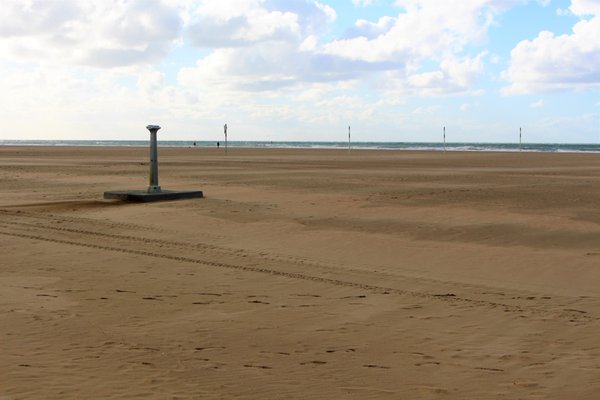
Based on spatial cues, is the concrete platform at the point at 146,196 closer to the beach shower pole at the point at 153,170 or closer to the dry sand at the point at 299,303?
the beach shower pole at the point at 153,170

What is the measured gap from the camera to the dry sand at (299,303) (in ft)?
15.8

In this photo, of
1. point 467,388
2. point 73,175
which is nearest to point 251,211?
point 467,388

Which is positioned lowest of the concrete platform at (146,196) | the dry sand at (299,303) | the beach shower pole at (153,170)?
the dry sand at (299,303)

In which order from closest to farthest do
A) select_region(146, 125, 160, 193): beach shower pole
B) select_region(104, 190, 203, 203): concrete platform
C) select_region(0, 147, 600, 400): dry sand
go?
select_region(0, 147, 600, 400): dry sand → select_region(104, 190, 203, 203): concrete platform → select_region(146, 125, 160, 193): beach shower pole

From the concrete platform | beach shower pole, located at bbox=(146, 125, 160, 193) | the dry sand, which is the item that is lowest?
the dry sand

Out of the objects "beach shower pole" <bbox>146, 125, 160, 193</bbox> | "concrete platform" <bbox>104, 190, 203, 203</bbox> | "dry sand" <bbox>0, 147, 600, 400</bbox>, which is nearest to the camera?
"dry sand" <bbox>0, 147, 600, 400</bbox>

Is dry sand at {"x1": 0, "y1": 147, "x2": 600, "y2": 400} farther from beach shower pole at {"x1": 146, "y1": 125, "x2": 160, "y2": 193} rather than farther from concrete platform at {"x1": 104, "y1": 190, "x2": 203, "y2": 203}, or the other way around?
beach shower pole at {"x1": 146, "y1": 125, "x2": 160, "y2": 193}

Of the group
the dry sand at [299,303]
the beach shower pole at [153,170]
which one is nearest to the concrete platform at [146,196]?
the beach shower pole at [153,170]

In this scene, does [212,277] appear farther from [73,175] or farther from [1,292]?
[73,175]

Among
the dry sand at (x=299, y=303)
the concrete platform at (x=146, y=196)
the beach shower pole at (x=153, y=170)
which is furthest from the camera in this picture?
the beach shower pole at (x=153, y=170)

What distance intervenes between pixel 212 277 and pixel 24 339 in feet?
9.75

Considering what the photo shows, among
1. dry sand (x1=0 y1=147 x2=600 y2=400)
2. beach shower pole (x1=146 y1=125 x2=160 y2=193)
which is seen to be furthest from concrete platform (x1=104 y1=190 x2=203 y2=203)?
dry sand (x1=0 y1=147 x2=600 y2=400)

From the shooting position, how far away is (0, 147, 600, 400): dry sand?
4.82 metres

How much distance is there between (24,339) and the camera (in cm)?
558
